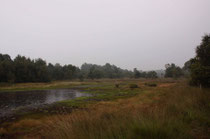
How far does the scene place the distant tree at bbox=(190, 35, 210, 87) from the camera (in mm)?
15938

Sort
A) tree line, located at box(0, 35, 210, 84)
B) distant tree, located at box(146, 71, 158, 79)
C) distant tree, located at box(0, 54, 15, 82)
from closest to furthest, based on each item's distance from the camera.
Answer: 1. tree line, located at box(0, 35, 210, 84)
2. distant tree, located at box(0, 54, 15, 82)
3. distant tree, located at box(146, 71, 158, 79)

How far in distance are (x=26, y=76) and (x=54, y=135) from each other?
74755 millimetres

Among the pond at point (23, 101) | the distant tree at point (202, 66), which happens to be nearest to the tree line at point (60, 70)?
the distant tree at point (202, 66)

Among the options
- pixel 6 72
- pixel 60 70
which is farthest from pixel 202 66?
pixel 60 70

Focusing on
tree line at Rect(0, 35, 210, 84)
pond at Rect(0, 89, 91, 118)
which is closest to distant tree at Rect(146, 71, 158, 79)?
tree line at Rect(0, 35, 210, 84)

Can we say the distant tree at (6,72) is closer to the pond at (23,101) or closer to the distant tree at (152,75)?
the pond at (23,101)

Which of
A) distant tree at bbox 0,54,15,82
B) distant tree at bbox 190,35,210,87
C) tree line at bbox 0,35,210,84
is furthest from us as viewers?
distant tree at bbox 0,54,15,82

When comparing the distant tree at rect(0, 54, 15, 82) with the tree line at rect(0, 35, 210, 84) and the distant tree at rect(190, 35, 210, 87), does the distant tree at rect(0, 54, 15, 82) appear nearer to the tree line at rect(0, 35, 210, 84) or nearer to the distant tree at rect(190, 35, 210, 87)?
the tree line at rect(0, 35, 210, 84)

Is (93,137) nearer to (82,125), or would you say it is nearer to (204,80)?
(82,125)

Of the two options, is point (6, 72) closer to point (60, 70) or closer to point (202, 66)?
point (60, 70)

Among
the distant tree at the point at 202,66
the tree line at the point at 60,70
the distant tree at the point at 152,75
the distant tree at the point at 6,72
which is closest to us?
the distant tree at the point at 202,66

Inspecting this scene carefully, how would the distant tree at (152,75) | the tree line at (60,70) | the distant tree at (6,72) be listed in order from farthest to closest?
the distant tree at (152,75) < the distant tree at (6,72) < the tree line at (60,70)

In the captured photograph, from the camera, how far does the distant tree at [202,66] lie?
52.3 ft

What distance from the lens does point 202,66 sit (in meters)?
16.3
